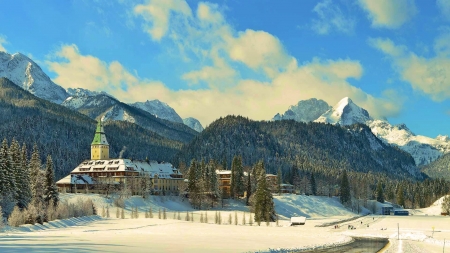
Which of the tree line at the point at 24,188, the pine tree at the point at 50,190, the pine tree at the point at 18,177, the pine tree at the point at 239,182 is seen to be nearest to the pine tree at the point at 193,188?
the pine tree at the point at 239,182

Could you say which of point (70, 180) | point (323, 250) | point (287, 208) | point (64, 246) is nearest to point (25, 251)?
point (64, 246)

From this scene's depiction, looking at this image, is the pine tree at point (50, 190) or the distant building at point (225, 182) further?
the distant building at point (225, 182)

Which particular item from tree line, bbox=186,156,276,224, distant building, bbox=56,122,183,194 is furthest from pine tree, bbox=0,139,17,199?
tree line, bbox=186,156,276,224

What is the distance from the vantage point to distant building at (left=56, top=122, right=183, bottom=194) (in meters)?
159

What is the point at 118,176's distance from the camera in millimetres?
172500

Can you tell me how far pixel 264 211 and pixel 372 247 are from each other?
51021mm

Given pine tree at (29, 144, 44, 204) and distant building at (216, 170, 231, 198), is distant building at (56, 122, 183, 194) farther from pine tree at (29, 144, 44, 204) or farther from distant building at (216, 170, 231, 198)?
pine tree at (29, 144, 44, 204)

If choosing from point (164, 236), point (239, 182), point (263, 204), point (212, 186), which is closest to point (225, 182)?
point (239, 182)

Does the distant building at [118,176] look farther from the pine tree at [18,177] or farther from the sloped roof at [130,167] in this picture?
the pine tree at [18,177]

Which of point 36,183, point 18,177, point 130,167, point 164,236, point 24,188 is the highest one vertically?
point 130,167

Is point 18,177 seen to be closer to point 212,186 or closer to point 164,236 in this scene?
point 164,236

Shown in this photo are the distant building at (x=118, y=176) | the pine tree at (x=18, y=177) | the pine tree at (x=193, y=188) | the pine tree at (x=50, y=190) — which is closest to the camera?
the pine tree at (x=18, y=177)

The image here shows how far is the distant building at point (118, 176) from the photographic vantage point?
159m

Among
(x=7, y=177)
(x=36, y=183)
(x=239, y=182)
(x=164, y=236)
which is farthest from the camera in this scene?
(x=239, y=182)
